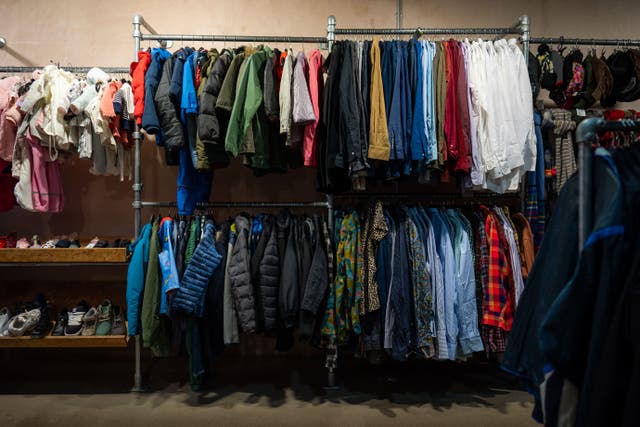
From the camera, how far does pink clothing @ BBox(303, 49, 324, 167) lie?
2244mm

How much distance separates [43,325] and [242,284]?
1288 mm

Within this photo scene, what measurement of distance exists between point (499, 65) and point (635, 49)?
1.33 meters

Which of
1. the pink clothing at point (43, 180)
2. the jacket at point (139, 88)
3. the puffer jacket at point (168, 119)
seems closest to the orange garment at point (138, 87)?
the jacket at point (139, 88)

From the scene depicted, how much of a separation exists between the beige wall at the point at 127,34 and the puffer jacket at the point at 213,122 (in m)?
0.71

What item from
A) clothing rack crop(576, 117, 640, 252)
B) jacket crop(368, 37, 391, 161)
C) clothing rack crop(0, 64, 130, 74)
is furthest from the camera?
clothing rack crop(0, 64, 130, 74)

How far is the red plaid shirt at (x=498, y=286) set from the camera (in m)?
2.26

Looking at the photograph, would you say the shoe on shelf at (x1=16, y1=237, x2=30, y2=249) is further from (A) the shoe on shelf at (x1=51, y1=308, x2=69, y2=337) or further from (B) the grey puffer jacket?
(B) the grey puffer jacket

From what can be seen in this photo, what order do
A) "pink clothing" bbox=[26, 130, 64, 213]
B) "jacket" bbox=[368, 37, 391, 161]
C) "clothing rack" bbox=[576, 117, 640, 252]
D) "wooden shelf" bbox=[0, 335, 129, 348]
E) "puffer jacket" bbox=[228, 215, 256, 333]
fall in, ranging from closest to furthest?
"clothing rack" bbox=[576, 117, 640, 252] < "jacket" bbox=[368, 37, 391, 161] < "puffer jacket" bbox=[228, 215, 256, 333] < "wooden shelf" bbox=[0, 335, 129, 348] < "pink clothing" bbox=[26, 130, 64, 213]

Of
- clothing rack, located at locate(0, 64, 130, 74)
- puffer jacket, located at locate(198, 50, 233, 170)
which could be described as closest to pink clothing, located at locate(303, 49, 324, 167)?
puffer jacket, located at locate(198, 50, 233, 170)

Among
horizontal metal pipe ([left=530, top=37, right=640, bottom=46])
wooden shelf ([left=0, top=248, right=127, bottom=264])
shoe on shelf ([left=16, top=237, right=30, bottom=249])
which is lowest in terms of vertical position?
wooden shelf ([left=0, top=248, right=127, bottom=264])

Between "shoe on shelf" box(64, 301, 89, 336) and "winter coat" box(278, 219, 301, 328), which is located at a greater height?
"winter coat" box(278, 219, 301, 328)

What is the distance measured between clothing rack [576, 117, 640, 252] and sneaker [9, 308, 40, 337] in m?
2.82

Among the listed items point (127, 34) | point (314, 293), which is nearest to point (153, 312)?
point (314, 293)

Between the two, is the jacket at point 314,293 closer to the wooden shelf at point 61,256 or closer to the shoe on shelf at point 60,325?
the wooden shelf at point 61,256
